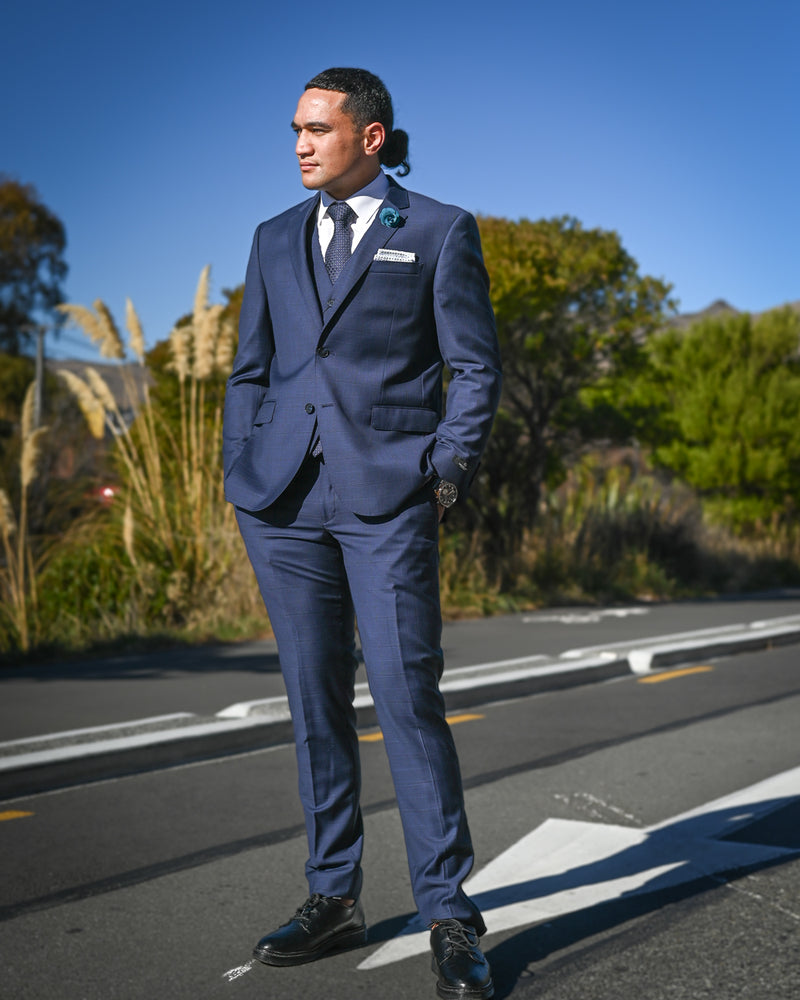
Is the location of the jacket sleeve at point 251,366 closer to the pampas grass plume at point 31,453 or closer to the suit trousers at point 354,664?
the suit trousers at point 354,664

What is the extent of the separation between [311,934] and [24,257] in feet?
148

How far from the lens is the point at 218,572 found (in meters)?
11.3

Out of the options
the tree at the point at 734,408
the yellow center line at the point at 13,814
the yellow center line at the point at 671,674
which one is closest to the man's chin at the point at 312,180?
the yellow center line at the point at 13,814

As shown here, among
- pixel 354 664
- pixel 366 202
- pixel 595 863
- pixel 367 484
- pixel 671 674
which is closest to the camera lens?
pixel 367 484

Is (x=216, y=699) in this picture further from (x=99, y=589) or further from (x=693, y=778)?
(x=99, y=589)

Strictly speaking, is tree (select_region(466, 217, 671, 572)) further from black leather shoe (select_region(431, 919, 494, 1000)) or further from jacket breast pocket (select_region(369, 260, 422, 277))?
black leather shoe (select_region(431, 919, 494, 1000))

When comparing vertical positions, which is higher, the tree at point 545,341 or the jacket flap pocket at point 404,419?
the tree at point 545,341

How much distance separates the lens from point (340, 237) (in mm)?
3312

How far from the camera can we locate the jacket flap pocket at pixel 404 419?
10.3 feet

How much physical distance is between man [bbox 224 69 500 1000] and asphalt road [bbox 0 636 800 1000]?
10.8 inches

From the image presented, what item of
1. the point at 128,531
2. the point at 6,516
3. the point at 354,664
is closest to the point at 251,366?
the point at 354,664

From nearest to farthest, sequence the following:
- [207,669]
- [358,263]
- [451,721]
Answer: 1. [358,263]
2. [451,721]
3. [207,669]

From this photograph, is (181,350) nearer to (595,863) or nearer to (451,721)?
(451,721)

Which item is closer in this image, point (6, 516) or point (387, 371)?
point (387, 371)
